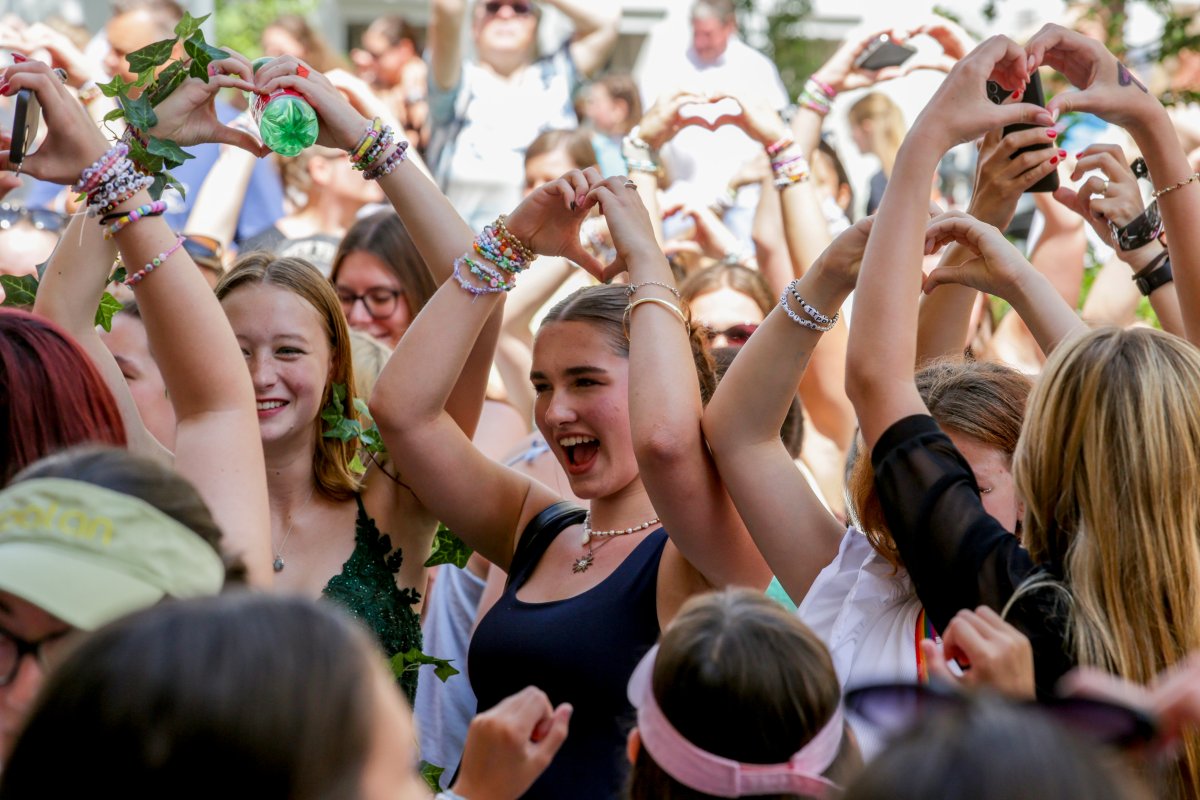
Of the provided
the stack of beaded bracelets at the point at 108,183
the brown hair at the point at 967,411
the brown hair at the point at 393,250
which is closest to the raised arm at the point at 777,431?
the brown hair at the point at 967,411

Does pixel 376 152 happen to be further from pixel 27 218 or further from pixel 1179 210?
pixel 27 218

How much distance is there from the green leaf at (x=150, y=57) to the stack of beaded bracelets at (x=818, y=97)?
2487mm

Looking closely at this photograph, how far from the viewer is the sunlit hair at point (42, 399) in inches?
82.4

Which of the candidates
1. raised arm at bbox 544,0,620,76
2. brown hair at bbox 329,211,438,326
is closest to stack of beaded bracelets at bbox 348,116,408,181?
brown hair at bbox 329,211,438,326

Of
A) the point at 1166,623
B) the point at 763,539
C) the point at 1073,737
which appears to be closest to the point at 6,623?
the point at 1073,737

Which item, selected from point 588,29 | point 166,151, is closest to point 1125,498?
point 166,151

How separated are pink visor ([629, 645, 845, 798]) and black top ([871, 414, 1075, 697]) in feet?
1.32

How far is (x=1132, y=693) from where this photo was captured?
151cm

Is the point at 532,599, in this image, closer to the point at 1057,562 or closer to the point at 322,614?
the point at 1057,562

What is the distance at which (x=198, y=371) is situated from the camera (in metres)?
2.49

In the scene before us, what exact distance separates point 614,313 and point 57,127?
1215 millimetres

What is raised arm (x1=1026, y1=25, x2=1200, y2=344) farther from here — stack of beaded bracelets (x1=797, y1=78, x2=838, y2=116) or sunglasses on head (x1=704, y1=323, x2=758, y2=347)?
stack of beaded bracelets (x1=797, y1=78, x2=838, y2=116)

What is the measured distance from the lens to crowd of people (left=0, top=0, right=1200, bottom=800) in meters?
1.23

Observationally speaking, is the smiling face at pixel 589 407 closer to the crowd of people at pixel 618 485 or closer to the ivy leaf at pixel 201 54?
the crowd of people at pixel 618 485
